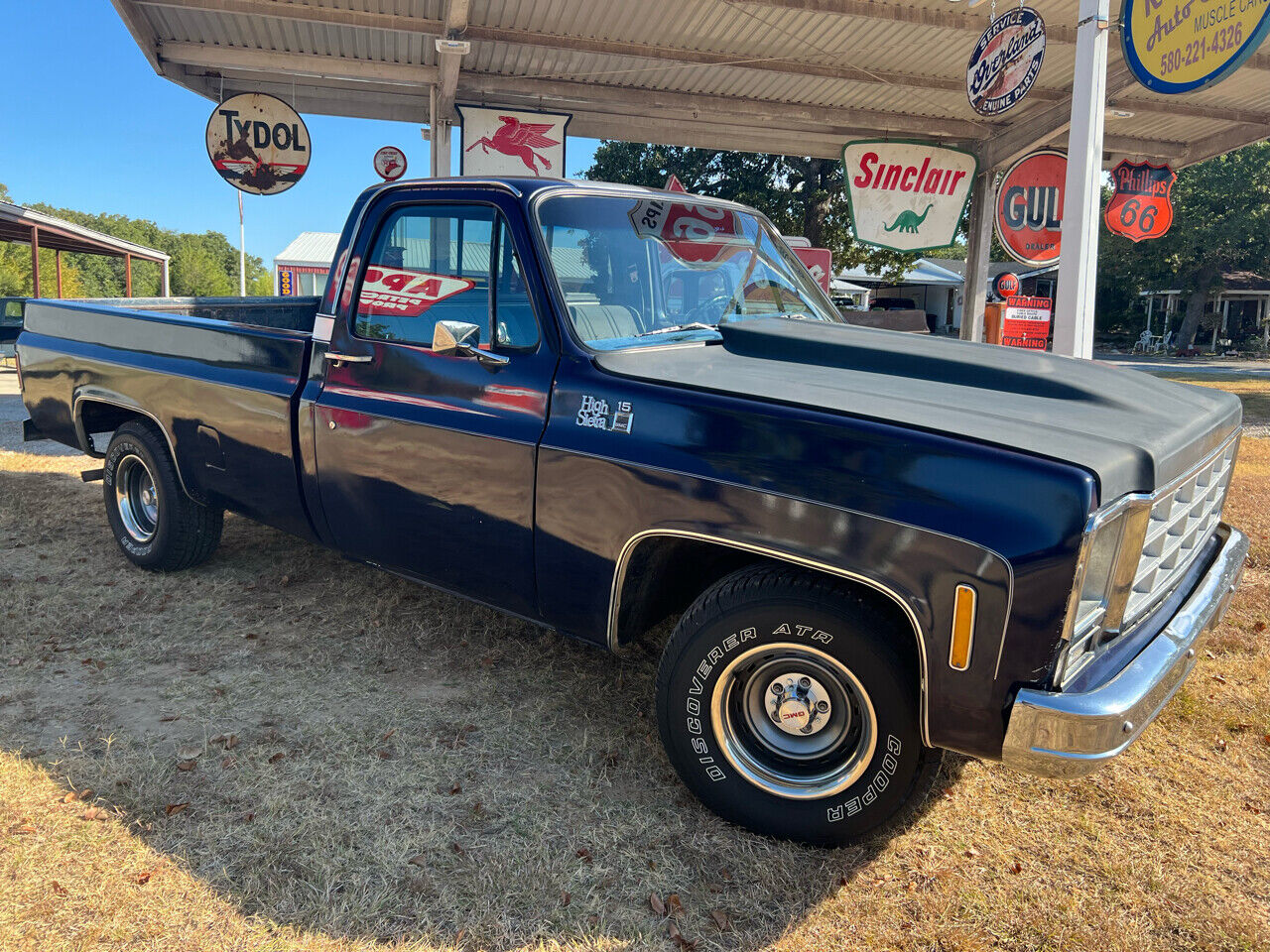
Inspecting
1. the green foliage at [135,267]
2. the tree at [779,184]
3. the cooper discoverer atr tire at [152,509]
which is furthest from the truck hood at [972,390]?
the green foliage at [135,267]

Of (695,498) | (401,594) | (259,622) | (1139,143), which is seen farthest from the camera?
(1139,143)

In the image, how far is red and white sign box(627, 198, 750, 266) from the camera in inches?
141

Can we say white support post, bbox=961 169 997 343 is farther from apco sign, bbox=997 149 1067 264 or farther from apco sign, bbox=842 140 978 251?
apco sign, bbox=997 149 1067 264

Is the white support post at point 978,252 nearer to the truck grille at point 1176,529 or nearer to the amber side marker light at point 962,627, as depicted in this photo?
the truck grille at point 1176,529

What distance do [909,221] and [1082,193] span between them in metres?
5.50

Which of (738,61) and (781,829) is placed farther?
(738,61)

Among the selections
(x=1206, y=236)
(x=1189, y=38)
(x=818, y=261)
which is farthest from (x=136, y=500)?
(x=1206, y=236)

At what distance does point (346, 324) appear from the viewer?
3754 mm

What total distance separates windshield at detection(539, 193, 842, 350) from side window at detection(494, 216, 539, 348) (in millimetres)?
140

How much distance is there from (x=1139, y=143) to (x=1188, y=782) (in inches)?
452

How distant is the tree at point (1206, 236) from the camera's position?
33656 mm

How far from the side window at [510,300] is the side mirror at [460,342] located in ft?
0.27

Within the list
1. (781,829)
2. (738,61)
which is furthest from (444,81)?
(781,829)

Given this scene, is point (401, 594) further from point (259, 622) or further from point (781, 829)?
point (781, 829)
